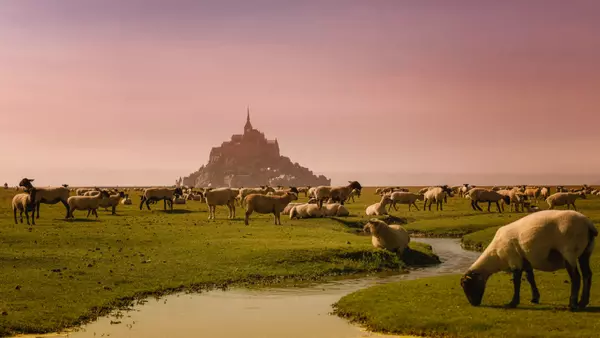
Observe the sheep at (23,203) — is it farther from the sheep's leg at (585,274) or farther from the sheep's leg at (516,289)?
the sheep's leg at (585,274)

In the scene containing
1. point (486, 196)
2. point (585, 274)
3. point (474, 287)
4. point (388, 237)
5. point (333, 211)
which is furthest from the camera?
point (486, 196)

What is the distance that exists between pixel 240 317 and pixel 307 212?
34.8 meters

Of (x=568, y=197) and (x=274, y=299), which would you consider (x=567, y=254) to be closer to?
(x=274, y=299)

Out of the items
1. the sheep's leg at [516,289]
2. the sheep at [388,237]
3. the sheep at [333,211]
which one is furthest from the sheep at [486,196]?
the sheep's leg at [516,289]

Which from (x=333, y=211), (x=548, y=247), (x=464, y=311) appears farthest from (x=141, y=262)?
(x=333, y=211)

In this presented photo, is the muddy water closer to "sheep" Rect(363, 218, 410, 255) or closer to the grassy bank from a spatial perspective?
the grassy bank

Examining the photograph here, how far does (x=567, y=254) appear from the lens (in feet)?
51.9

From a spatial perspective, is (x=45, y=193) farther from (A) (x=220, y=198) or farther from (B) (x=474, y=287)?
(B) (x=474, y=287)

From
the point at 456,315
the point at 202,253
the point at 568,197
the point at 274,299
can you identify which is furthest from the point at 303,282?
the point at 568,197

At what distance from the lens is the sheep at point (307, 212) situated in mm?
53781

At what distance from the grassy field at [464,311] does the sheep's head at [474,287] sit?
292 mm

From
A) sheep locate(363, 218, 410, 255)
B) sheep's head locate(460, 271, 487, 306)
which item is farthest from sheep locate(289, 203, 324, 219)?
sheep's head locate(460, 271, 487, 306)

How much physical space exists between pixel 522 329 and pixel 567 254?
2577 millimetres

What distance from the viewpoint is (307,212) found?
53875 millimetres
